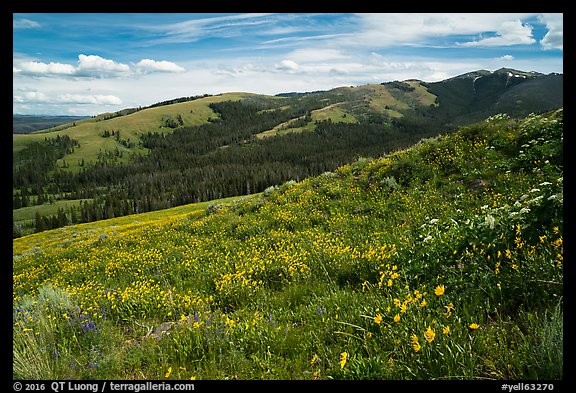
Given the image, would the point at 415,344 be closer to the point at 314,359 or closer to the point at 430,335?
the point at 430,335

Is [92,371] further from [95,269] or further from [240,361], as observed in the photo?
[95,269]

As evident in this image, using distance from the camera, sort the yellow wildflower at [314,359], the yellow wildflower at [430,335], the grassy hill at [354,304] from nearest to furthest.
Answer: the yellow wildflower at [430,335]
the grassy hill at [354,304]
the yellow wildflower at [314,359]

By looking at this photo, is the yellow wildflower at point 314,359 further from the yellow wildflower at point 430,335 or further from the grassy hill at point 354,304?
the yellow wildflower at point 430,335

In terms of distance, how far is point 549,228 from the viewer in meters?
3.95

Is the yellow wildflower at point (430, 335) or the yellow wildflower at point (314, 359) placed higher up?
the yellow wildflower at point (430, 335)

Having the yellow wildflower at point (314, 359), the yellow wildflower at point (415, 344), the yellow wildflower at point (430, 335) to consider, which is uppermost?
the yellow wildflower at point (430, 335)

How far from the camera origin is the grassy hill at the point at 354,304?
2809 mm

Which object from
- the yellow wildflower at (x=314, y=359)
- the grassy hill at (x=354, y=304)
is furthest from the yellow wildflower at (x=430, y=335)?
the yellow wildflower at (x=314, y=359)

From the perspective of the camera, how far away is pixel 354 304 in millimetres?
4160

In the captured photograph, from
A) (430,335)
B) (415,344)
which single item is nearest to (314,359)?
(415,344)

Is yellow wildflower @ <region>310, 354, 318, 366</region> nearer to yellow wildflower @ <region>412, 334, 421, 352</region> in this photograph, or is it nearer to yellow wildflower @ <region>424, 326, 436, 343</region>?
yellow wildflower @ <region>412, 334, 421, 352</region>

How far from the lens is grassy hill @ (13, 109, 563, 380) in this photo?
9.21 feet

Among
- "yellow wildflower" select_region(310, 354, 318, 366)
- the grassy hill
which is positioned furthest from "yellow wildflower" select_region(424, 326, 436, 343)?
"yellow wildflower" select_region(310, 354, 318, 366)

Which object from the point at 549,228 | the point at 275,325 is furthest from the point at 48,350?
the point at 549,228
